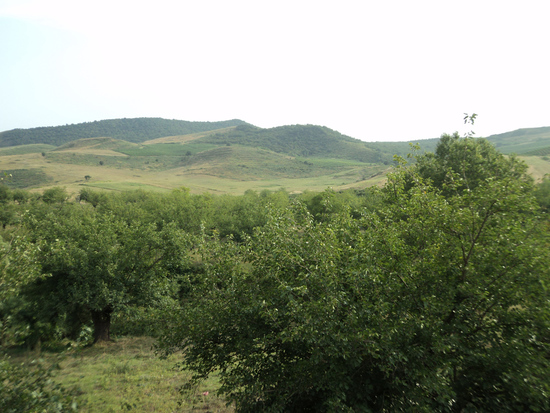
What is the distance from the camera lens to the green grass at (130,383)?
1516 centimetres

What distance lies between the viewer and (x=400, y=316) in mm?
7660

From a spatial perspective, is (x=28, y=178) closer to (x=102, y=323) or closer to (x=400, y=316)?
(x=102, y=323)

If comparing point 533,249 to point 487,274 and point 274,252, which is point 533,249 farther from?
point 274,252

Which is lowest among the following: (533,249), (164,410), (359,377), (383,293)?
(164,410)

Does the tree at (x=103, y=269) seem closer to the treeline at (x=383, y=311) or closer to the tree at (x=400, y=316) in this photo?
the treeline at (x=383, y=311)

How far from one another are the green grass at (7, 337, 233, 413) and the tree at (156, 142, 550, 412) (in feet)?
16.0

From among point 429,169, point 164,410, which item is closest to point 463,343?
point 164,410

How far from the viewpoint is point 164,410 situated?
577 inches

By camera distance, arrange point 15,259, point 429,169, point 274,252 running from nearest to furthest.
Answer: point 274,252 < point 15,259 < point 429,169

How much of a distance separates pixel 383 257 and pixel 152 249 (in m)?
18.8

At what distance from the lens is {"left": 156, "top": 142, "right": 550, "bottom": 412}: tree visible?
693 cm

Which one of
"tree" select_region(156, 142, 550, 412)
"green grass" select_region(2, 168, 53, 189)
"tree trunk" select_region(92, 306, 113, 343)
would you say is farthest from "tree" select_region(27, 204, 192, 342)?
"green grass" select_region(2, 168, 53, 189)

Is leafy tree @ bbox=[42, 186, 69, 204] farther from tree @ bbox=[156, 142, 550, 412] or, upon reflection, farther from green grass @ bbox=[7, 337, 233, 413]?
tree @ bbox=[156, 142, 550, 412]

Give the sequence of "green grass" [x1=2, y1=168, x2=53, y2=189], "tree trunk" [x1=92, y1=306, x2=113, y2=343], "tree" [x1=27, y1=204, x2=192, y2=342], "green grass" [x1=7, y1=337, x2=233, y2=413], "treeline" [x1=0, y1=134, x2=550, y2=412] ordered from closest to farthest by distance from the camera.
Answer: "treeline" [x1=0, y1=134, x2=550, y2=412]
"green grass" [x1=7, y1=337, x2=233, y2=413]
"tree" [x1=27, y1=204, x2=192, y2=342]
"tree trunk" [x1=92, y1=306, x2=113, y2=343]
"green grass" [x1=2, y1=168, x2=53, y2=189]
